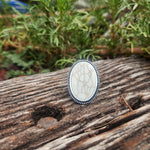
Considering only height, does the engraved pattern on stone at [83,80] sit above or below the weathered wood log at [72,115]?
above

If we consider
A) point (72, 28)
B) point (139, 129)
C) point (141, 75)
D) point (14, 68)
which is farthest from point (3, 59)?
point (139, 129)

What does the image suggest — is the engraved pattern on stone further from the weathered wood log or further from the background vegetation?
the background vegetation

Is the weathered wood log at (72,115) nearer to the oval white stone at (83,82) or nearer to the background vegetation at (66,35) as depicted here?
the oval white stone at (83,82)

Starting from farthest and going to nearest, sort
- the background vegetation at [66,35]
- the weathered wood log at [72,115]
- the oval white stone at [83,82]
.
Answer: the background vegetation at [66,35]
the oval white stone at [83,82]
the weathered wood log at [72,115]

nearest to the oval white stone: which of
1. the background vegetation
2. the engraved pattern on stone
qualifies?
the engraved pattern on stone

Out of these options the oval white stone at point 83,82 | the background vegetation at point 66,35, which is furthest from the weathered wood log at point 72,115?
the background vegetation at point 66,35

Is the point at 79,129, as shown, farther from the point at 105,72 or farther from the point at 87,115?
the point at 105,72

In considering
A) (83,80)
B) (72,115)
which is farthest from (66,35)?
(72,115)
